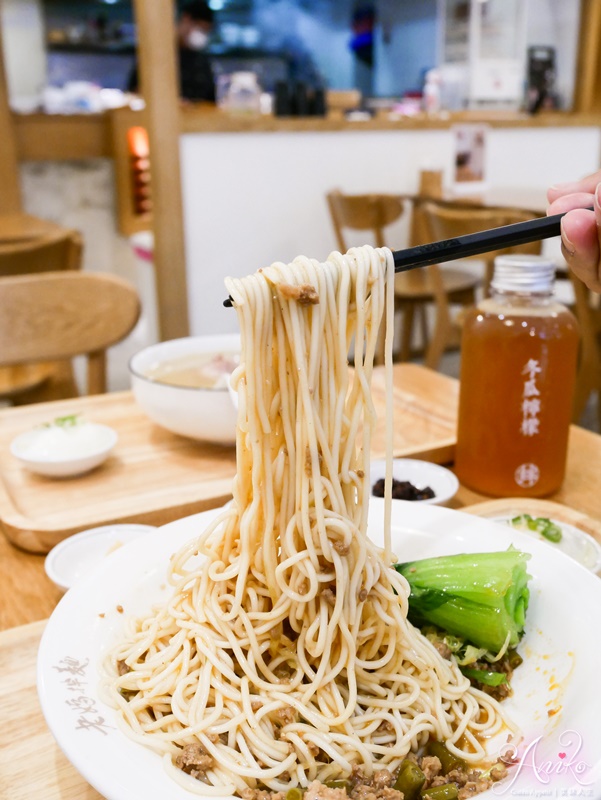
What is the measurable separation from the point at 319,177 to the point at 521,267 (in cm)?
334

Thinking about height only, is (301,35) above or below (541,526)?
above

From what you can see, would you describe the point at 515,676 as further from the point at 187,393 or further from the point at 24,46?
the point at 24,46

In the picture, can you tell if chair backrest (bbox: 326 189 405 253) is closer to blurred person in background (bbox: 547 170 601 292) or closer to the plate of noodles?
blurred person in background (bbox: 547 170 601 292)

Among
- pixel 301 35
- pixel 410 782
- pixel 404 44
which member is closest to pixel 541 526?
pixel 410 782

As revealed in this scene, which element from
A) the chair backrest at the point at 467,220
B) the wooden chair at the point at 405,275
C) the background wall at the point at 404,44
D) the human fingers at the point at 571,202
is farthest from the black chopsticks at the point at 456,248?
the background wall at the point at 404,44

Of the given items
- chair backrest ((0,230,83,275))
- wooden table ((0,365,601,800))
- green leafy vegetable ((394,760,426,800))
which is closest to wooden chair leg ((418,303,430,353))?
chair backrest ((0,230,83,275))

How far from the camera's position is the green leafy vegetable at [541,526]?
108 centimetres

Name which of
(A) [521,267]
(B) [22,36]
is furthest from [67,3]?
(A) [521,267]

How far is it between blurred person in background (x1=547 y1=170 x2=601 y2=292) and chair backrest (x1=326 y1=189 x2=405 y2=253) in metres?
3.19

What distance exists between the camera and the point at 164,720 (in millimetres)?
740

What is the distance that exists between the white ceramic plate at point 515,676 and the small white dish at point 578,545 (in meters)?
0.13

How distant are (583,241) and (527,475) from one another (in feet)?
1.51

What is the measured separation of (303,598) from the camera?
783 mm

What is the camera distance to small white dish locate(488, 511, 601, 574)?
1020 mm
